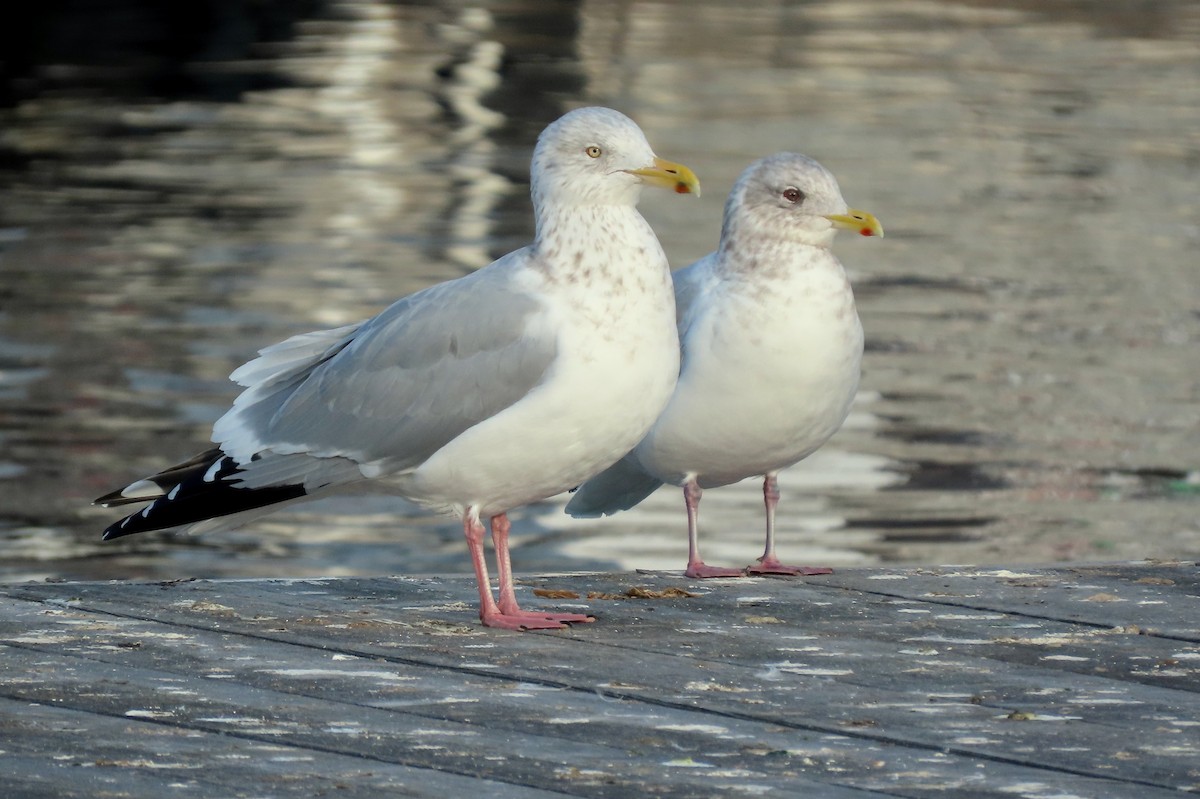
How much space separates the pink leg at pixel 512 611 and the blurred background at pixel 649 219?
4312 millimetres

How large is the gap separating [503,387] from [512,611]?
0.55 m

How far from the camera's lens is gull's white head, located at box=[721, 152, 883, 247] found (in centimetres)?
627

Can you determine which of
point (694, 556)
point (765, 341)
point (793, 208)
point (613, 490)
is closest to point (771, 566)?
point (694, 556)

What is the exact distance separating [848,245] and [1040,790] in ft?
53.6

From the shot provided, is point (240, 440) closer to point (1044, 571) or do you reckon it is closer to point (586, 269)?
point (586, 269)

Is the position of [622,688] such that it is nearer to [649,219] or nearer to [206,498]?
[206,498]

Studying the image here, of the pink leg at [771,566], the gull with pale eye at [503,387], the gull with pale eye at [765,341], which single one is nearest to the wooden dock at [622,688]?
the pink leg at [771,566]

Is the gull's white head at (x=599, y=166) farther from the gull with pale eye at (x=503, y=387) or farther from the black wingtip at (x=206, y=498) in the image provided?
the black wingtip at (x=206, y=498)

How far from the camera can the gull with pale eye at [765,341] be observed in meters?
6.09

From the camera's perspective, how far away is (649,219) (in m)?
20.3

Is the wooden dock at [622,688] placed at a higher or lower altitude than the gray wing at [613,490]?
higher

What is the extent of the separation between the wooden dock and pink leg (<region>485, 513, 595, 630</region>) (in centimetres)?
9

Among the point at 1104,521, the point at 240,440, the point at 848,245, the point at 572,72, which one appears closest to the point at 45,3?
the point at 572,72

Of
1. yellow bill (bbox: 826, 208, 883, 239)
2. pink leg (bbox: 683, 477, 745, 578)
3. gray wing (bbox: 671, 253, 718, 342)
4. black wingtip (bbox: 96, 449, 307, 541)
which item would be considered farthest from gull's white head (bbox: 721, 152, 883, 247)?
black wingtip (bbox: 96, 449, 307, 541)
